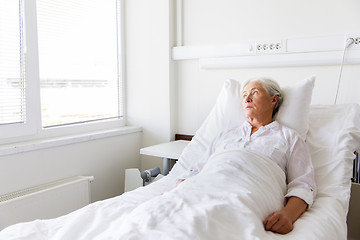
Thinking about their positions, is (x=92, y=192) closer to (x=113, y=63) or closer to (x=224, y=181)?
(x=113, y=63)

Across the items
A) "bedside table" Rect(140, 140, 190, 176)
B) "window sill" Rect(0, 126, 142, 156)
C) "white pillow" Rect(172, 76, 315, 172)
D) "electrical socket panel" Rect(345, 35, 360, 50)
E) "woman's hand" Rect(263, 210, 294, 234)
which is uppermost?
"electrical socket panel" Rect(345, 35, 360, 50)

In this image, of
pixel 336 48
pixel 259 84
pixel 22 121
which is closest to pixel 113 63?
pixel 22 121

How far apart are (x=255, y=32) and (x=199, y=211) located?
1.58 metres

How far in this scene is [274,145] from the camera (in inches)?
66.9

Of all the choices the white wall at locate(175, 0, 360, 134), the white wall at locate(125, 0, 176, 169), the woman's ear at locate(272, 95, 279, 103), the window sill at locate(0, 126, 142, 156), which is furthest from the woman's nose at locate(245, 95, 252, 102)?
the window sill at locate(0, 126, 142, 156)

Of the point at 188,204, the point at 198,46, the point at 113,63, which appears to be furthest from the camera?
the point at 113,63

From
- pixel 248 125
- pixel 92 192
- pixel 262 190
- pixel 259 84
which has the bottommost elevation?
pixel 92 192

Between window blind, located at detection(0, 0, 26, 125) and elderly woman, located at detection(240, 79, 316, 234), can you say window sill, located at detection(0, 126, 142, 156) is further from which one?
elderly woman, located at detection(240, 79, 316, 234)

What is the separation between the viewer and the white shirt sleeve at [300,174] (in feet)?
4.91

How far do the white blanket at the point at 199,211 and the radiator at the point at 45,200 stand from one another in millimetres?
691

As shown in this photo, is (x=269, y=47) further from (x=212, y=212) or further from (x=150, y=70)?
(x=212, y=212)

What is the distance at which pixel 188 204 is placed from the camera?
1.22m

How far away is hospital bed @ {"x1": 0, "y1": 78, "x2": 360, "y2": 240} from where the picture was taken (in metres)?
1.13

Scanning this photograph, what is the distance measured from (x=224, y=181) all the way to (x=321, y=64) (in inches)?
44.4
